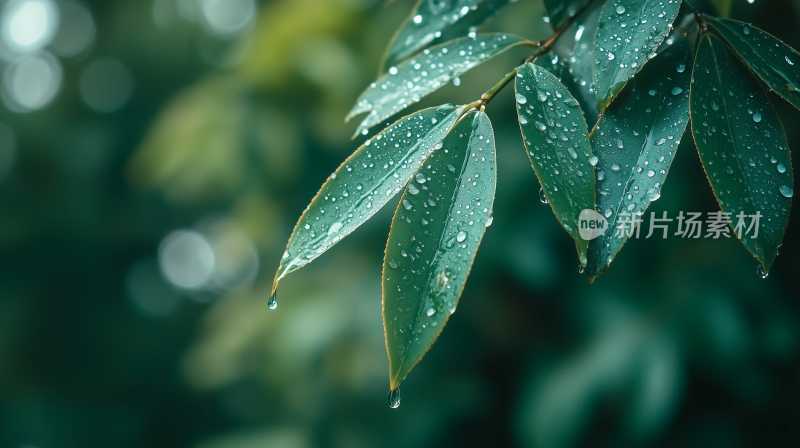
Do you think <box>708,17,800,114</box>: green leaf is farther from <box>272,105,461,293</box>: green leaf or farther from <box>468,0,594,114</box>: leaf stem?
<box>272,105,461,293</box>: green leaf

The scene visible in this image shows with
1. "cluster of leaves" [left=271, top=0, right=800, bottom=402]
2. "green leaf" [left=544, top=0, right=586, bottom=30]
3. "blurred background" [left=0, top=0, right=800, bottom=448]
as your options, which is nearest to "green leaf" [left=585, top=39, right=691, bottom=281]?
"cluster of leaves" [left=271, top=0, right=800, bottom=402]

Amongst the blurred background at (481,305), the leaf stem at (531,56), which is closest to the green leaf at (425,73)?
the leaf stem at (531,56)

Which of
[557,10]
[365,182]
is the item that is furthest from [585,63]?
[365,182]

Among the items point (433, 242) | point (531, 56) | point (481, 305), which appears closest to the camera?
point (433, 242)

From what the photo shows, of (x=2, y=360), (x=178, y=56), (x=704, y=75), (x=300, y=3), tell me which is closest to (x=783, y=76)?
(x=704, y=75)

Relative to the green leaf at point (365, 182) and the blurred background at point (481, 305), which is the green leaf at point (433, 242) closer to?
the green leaf at point (365, 182)

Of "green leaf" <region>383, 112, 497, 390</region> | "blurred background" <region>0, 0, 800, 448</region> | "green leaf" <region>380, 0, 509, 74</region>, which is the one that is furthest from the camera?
"blurred background" <region>0, 0, 800, 448</region>

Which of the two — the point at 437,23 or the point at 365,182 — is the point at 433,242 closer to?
the point at 365,182
